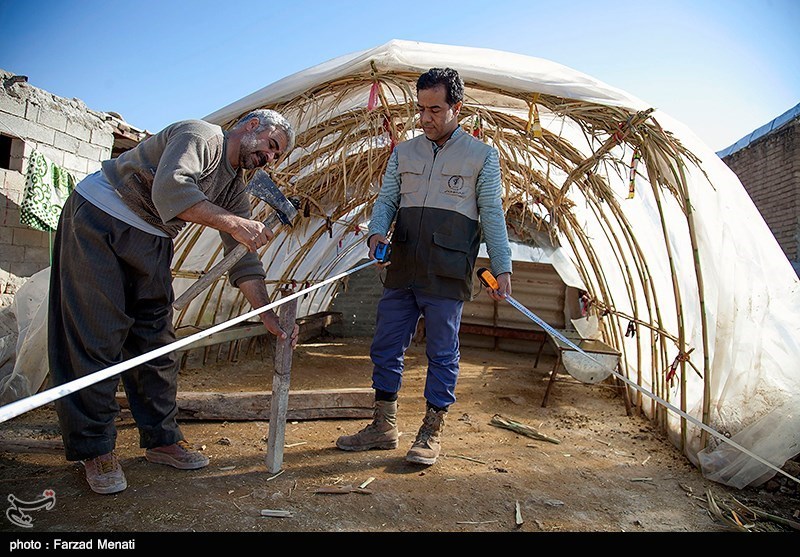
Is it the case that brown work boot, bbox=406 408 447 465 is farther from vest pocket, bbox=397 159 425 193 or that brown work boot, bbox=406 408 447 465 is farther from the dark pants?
the dark pants

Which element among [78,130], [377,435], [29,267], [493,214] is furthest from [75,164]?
[493,214]

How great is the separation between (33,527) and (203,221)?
4.05ft

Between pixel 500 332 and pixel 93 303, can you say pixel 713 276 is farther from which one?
pixel 500 332

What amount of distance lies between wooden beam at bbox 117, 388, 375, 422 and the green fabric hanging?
267 cm

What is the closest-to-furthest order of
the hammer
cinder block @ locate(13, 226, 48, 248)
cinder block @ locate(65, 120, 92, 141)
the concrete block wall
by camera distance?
the hammer → the concrete block wall → cinder block @ locate(13, 226, 48, 248) → cinder block @ locate(65, 120, 92, 141)

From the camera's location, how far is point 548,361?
8.27 metres

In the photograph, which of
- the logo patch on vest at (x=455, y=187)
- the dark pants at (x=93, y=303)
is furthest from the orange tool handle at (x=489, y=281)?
the dark pants at (x=93, y=303)

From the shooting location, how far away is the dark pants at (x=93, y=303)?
220cm

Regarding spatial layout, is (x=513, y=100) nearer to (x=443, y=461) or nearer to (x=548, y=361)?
(x=443, y=461)

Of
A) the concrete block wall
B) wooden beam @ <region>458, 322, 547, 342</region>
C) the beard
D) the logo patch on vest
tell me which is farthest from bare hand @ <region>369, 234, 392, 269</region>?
wooden beam @ <region>458, 322, 547, 342</region>

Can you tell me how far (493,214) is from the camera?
283 cm

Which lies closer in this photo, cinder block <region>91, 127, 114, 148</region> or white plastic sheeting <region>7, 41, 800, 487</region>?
white plastic sheeting <region>7, 41, 800, 487</region>

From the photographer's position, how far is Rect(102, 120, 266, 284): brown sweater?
2098 mm
